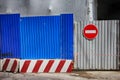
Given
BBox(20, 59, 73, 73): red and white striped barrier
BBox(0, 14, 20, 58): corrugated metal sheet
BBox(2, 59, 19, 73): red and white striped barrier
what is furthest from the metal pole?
BBox(2, 59, 19, 73): red and white striped barrier

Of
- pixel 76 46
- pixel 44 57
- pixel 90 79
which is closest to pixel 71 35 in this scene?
pixel 76 46

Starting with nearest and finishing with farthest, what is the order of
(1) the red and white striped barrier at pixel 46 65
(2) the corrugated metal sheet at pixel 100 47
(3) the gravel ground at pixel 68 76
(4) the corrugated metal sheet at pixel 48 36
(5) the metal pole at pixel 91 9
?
(3) the gravel ground at pixel 68 76, (1) the red and white striped barrier at pixel 46 65, (4) the corrugated metal sheet at pixel 48 36, (2) the corrugated metal sheet at pixel 100 47, (5) the metal pole at pixel 91 9

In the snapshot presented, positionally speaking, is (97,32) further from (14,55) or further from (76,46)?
(14,55)

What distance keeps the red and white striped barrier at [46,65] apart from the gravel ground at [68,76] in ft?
1.07

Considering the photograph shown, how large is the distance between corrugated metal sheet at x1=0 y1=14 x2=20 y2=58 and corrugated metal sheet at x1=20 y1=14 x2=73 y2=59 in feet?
1.03

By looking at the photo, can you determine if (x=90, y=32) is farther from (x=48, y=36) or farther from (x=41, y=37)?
(x=41, y=37)

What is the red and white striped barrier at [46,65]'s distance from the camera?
466 inches

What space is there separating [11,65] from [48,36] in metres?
1.79

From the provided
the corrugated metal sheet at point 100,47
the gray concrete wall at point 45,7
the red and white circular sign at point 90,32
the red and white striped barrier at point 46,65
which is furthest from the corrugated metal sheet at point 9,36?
the red and white circular sign at point 90,32

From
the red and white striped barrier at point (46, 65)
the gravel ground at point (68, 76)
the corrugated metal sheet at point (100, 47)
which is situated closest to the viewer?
the gravel ground at point (68, 76)

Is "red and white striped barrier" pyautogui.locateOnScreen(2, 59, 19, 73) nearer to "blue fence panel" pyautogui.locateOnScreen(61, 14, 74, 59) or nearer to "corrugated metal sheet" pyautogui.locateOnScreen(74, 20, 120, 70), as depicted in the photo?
"blue fence panel" pyautogui.locateOnScreen(61, 14, 74, 59)

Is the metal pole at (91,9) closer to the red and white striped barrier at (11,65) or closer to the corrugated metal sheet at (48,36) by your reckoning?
the corrugated metal sheet at (48,36)

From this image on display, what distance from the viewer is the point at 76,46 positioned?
12.2 m

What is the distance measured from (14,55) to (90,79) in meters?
3.22
